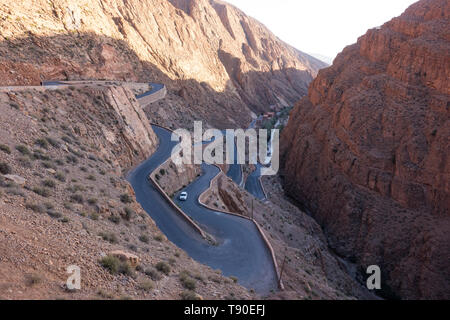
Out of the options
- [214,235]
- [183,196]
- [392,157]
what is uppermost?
[392,157]

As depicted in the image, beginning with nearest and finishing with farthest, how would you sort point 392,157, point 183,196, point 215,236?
point 215,236 → point 183,196 → point 392,157

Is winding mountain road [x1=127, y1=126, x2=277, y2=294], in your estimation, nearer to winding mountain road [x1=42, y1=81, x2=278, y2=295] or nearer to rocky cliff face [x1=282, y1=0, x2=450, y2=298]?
winding mountain road [x1=42, y1=81, x2=278, y2=295]

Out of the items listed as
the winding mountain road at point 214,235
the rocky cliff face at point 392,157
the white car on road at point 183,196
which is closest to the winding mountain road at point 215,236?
the winding mountain road at point 214,235

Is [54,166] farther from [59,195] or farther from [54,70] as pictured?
[54,70]

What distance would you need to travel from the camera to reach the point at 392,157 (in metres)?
34.6

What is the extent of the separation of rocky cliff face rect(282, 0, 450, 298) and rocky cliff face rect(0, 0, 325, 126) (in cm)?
2511

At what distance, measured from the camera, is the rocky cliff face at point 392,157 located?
29031 millimetres

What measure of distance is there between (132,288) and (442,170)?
3270cm

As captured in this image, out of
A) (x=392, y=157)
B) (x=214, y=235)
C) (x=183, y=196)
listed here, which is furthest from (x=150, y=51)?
(x=214, y=235)

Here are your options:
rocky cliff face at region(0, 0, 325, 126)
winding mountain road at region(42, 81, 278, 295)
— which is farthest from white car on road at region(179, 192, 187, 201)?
rocky cliff face at region(0, 0, 325, 126)

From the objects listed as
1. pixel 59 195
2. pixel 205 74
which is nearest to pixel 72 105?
pixel 59 195

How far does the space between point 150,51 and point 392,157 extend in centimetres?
4518

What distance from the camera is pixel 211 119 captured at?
6369 centimetres

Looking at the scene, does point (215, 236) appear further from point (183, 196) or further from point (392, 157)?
point (392, 157)
